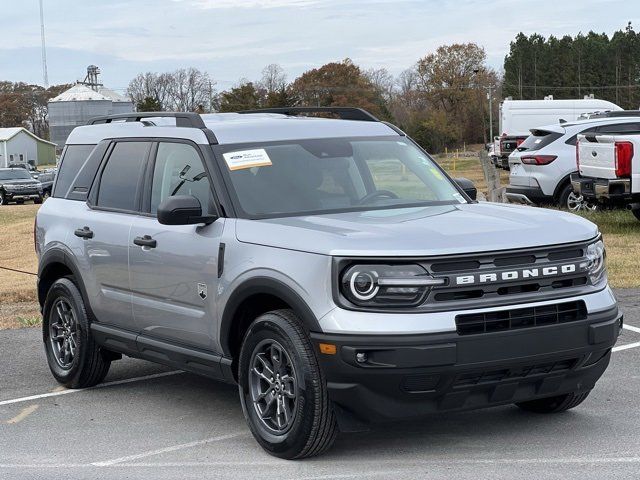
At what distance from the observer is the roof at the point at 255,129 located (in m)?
6.80

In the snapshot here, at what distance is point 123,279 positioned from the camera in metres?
7.17

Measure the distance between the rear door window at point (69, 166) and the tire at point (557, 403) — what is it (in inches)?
148

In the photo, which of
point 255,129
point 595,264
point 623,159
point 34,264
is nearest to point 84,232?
point 255,129

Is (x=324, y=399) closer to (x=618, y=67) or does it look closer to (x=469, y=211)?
(x=469, y=211)

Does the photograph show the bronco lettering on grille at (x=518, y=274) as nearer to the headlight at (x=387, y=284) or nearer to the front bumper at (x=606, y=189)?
the headlight at (x=387, y=284)

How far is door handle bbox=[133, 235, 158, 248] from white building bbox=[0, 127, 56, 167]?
12609 cm

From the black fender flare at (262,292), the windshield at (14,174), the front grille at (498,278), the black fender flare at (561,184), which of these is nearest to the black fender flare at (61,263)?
the black fender flare at (262,292)

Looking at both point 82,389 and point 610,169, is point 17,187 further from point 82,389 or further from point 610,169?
point 82,389

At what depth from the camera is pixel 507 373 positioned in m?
5.48

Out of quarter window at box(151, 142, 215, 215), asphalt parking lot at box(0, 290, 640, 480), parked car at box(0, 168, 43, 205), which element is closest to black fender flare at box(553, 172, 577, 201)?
asphalt parking lot at box(0, 290, 640, 480)

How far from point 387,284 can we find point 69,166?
3943 millimetres

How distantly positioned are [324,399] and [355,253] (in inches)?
29.7

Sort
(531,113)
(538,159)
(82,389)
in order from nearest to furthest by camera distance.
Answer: (82,389) < (538,159) < (531,113)

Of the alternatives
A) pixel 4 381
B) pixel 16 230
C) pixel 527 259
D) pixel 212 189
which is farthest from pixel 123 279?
pixel 16 230
